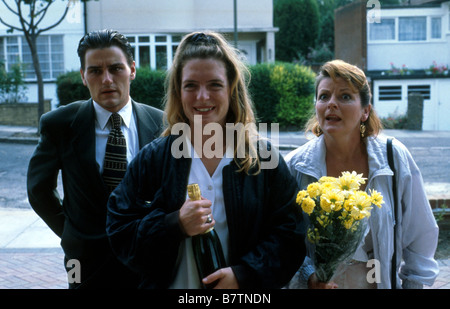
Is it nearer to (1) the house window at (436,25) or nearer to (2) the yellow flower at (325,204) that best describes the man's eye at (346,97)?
(2) the yellow flower at (325,204)

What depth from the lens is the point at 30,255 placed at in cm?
595

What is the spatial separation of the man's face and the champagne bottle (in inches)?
43.2

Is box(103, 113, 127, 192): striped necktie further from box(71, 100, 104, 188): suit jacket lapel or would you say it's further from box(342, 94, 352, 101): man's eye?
box(342, 94, 352, 101): man's eye

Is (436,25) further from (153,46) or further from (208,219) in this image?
(208,219)

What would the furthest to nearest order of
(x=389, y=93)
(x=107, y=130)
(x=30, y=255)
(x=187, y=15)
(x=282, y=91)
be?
(x=389, y=93)
(x=187, y=15)
(x=282, y=91)
(x=30, y=255)
(x=107, y=130)

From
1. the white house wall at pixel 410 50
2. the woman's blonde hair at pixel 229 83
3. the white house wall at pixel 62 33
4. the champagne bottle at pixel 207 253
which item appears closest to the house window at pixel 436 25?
the white house wall at pixel 410 50

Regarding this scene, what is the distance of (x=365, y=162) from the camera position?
8.84 feet

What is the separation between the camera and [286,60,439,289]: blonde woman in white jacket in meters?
2.48

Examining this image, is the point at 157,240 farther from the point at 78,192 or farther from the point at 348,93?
the point at 348,93

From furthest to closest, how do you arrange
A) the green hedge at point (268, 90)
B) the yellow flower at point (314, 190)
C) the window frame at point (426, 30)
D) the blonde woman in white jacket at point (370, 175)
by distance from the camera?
the window frame at point (426, 30) → the green hedge at point (268, 90) → the blonde woman in white jacket at point (370, 175) → the yellow flower at point (314, 190)

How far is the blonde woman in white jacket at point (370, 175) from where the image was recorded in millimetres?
2477

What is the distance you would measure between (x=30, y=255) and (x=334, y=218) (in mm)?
4721

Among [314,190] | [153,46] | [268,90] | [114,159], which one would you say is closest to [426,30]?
[268,90]

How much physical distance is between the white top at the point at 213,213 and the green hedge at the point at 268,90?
1615 cm
